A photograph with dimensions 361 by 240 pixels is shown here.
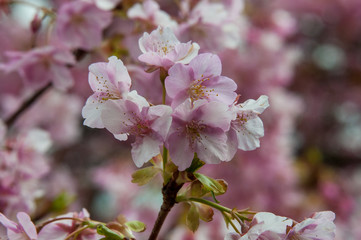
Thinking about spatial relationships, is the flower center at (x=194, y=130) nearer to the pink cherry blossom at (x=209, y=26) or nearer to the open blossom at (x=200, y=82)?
the open blossom at (x=200, y=82)

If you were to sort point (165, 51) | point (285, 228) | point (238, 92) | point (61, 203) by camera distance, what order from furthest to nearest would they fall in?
point (238, 92) → point (61, 203) → point (165, 51) → point (285, 228)

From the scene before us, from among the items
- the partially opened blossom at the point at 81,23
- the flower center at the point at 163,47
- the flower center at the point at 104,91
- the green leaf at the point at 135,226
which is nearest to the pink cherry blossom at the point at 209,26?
the partially opened blossom at the point at 81,23

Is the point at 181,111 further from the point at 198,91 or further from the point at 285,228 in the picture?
the point at 285,228

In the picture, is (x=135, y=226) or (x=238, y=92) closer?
(x=135, y=226)

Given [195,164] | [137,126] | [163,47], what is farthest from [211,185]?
[163,47]

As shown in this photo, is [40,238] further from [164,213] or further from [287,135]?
[287,135]

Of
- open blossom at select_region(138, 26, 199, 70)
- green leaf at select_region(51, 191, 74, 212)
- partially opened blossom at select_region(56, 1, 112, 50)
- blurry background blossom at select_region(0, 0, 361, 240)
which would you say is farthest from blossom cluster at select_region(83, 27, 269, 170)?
green leaf at select_region(51, 191, 74, 212)

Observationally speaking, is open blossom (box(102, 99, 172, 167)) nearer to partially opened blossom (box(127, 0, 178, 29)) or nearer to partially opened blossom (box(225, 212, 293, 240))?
partially opened blossom (box(225, 212, 293, 240))

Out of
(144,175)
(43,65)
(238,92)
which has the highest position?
(144,175)
